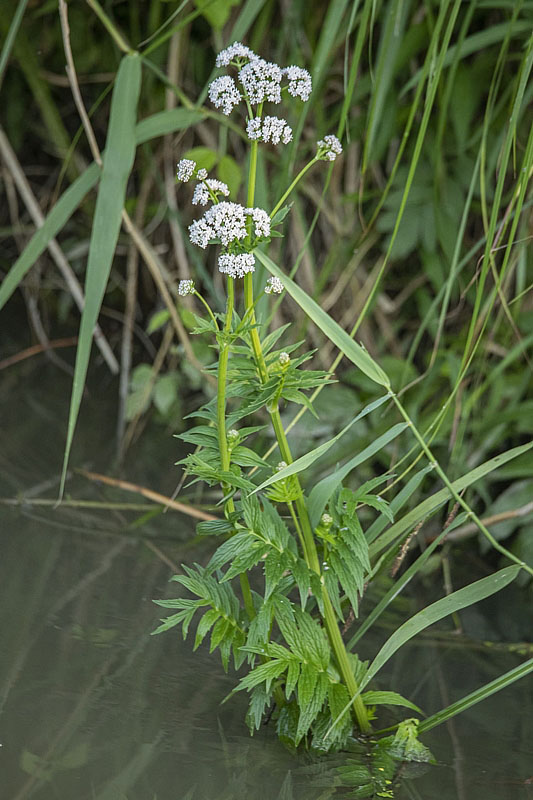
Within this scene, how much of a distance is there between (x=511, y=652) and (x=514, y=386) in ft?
1.32

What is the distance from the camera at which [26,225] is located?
1604 millimetres

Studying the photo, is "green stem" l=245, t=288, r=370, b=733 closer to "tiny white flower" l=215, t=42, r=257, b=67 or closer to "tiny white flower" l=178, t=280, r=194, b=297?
"tiny white flower" l=178, t=280, r=194, b=297

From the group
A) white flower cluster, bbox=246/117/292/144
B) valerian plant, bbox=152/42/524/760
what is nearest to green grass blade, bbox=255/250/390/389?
valerian plant, bbox=152/42/524/760

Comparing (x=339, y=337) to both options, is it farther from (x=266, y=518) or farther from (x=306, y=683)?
(x=306, y=683)

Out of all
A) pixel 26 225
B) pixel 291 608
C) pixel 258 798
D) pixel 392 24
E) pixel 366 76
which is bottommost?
pixel 258 798

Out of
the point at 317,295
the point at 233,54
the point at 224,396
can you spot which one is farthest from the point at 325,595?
the point at 317,295

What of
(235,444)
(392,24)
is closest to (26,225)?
(392,24)

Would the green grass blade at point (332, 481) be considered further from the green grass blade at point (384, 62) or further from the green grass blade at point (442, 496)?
the green grass blade at point (384, 62)

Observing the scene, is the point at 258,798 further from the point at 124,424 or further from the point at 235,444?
the point at 124,424

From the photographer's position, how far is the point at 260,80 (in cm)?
57

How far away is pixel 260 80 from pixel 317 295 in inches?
23.8

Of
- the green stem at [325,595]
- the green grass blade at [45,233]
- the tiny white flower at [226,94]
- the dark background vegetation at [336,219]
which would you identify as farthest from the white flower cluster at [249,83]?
the dark background vegetation at [336,219]

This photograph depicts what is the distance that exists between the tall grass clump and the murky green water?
43mm

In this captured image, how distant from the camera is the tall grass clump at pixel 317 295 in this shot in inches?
24.5
